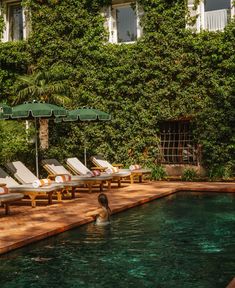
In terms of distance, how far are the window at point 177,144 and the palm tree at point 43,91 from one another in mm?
3878

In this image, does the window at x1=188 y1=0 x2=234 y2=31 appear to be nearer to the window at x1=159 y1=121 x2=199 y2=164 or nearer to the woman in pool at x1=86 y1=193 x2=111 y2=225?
the window at x1=159 y1=121 x2=199 y2=164

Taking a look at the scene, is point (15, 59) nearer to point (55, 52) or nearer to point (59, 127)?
point (55, 52)

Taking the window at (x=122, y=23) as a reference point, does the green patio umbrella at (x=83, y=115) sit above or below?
below

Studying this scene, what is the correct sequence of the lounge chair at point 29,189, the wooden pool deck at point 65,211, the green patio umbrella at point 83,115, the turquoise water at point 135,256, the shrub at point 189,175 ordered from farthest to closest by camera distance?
1. the shrub at point 189,175
2. the green patio umbrella at point 83,115
3. the lounge chair at point 29,189
4. the wooden pool deck at point 65,211
5. the turquoise water at point 135,256

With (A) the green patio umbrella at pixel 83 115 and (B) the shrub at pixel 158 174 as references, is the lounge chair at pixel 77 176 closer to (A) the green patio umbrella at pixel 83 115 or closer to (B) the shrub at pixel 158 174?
(A) the green patio umbrella at pixel 83 115

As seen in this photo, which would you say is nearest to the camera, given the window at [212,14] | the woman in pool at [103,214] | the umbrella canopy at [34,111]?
the woman in pool at [103,214]

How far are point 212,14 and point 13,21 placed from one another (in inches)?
351

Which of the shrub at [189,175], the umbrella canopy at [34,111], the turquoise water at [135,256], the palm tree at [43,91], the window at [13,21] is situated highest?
the window at [13,21]

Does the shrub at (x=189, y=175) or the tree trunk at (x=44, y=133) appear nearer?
the shrub at (x=189, y=175)

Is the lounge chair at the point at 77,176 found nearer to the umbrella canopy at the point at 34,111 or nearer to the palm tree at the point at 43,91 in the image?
the umbrella canopy at the point at 34,111

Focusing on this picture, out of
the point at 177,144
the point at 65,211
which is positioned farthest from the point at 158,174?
the point at 65,211

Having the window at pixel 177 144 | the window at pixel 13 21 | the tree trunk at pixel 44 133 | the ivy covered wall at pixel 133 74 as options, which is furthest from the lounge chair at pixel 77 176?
the window at pixel 13 21

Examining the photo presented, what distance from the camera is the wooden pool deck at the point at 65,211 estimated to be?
761 cm

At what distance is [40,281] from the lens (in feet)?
18.8
